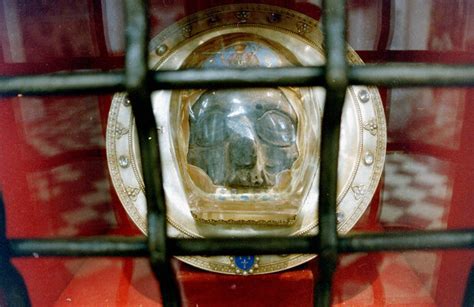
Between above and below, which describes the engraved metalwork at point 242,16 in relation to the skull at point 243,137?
above

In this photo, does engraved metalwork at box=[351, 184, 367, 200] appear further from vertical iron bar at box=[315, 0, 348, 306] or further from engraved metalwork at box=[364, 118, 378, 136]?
vertical iron bar at box=[315, 0, 348, 306]

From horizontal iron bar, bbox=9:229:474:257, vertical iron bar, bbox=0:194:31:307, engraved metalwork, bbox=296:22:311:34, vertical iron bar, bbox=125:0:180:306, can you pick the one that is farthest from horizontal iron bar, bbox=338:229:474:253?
engraved metalwork, bbox=296:22:311:34

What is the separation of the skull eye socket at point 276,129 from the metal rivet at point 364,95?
0.09m

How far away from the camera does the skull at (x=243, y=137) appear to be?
1.77ft

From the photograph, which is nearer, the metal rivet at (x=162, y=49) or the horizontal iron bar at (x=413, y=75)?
the horizontal iron bar at (x=413, y=75)

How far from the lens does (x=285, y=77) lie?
245mm

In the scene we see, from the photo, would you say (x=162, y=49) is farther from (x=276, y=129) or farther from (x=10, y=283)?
(x=10, y=283)

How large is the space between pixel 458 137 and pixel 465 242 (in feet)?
0.90

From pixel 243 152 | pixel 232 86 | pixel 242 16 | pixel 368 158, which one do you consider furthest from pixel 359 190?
pixel 232 86

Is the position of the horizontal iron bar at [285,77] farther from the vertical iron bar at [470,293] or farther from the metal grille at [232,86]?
the vertical iron bar at [470,293]

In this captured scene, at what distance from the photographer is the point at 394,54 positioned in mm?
560

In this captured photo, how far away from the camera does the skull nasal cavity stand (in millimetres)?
534

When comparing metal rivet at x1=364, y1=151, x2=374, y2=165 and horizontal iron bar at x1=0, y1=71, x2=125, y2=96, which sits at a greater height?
horizontal iron bar at x1=0, y1=71, x2=125, y2=96

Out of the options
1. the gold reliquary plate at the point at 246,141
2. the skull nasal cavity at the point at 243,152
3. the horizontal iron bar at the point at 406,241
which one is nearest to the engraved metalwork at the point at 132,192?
the gold reliquary plate at the point at 246,141
